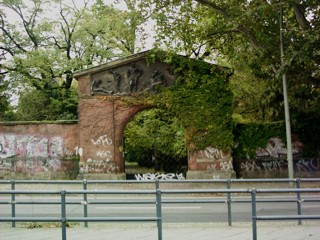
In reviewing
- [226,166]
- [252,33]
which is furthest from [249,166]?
[252,33]

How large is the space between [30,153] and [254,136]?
12.5 m

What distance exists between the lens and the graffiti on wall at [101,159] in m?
22.5

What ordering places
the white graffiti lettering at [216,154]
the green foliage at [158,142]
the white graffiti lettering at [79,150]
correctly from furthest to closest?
the green foliage at [158,142] → the white graffiti lettering at [79,150] → the white graffiti lettering at [216,154]

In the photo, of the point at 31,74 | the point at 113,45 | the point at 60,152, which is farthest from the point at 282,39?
the point at 31,74

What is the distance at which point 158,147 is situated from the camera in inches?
946

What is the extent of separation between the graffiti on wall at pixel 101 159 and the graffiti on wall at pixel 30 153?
5.87ft

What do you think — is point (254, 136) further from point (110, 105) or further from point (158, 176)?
point (110, 105)

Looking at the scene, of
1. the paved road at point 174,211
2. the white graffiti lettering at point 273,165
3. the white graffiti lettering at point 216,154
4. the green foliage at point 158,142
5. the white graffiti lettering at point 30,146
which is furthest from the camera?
the green foliage at point 158,142

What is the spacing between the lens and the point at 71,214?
11258 millimetres

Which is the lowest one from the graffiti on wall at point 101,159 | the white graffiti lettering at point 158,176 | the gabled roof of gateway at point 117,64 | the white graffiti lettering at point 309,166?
the white graffiti lettering at point 158,176

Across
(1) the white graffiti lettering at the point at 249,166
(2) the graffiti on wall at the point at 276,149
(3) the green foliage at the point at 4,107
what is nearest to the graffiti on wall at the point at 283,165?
(1) the white graffiti lettering at the point at 249,166

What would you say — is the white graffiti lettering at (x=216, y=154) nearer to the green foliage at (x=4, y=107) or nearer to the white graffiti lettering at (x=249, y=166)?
the white graffiti lettering at (x=249, y=166)

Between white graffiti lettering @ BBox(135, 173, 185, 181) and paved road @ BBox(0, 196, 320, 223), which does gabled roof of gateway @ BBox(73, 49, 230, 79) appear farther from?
paved road @ BBox(0, 196, 320, 223)

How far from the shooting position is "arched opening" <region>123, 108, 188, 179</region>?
23516 millimetres
